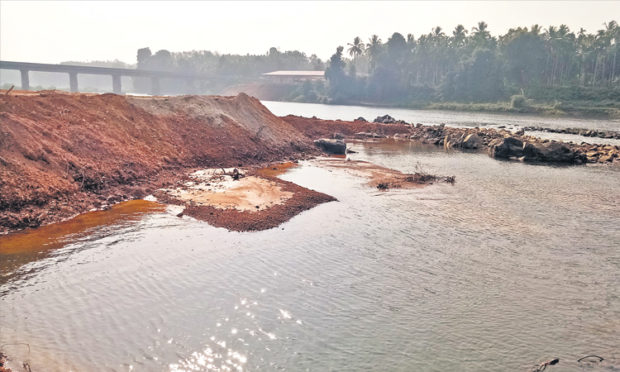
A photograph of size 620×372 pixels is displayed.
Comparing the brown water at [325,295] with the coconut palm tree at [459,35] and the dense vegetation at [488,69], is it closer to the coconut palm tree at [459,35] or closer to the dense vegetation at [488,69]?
the dense vegetation at [488,69]

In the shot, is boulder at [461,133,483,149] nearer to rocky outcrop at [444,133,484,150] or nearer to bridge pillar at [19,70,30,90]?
rocky outcrop at [444,133,484,150]

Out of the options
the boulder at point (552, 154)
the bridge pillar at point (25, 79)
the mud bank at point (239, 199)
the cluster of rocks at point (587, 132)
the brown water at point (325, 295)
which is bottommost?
the brown water at point (325, 295)

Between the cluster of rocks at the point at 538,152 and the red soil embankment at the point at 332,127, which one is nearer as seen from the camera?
the cluster of rocks at the point at 538,152

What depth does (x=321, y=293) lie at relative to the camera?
1136 centimetres

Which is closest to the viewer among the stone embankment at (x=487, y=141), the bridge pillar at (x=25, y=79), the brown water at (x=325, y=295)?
the brown water at (x=325, y=295)

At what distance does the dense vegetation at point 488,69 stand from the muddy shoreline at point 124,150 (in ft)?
245

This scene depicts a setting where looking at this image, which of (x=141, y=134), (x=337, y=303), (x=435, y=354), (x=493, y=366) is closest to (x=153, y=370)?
(x=337, y=303)

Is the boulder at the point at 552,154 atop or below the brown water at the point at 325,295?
atop

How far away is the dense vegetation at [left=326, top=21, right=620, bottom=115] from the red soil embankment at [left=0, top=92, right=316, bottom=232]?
8238cm

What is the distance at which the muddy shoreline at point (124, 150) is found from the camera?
16.7 metres

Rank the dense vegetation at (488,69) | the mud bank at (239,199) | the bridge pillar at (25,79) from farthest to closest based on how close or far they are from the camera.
→ the bridge pillar at (25,79)
the dense vegetation at (488,69)
the mud bank at (239,199)

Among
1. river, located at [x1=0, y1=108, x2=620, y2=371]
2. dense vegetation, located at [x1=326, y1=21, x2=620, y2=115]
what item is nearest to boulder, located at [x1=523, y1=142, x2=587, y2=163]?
river, located at [x1=0, y1=108, x2=620, y2=371]

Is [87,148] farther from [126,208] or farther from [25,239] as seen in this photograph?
[25,239]

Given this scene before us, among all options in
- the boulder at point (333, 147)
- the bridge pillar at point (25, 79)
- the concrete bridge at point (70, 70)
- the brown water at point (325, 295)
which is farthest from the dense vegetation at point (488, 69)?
the brown water at point (325, 295)
